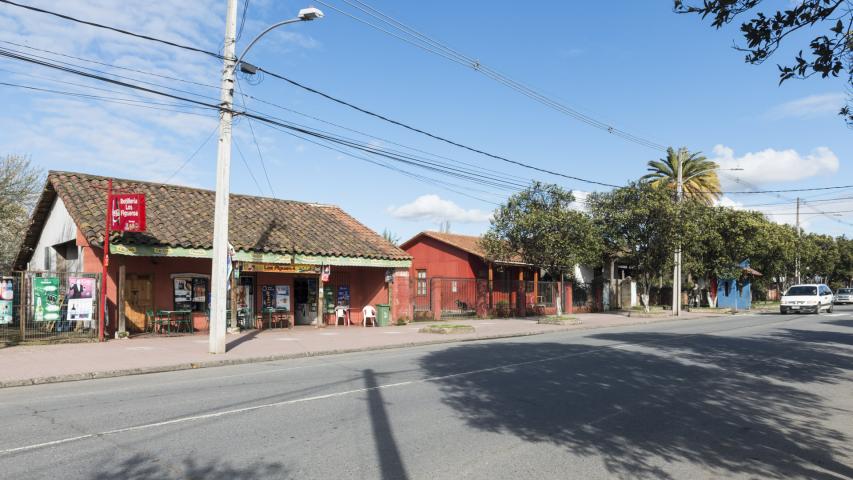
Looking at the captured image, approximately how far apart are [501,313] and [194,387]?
23.6 meters

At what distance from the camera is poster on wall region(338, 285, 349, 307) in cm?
2606

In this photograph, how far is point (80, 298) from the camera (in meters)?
17.2

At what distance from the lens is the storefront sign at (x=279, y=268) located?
21297mm

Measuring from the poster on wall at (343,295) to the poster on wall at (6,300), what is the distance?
1222 centimetres

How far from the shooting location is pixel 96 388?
1041 centimetres

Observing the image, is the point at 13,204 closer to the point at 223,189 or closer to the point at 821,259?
the point at 223,189

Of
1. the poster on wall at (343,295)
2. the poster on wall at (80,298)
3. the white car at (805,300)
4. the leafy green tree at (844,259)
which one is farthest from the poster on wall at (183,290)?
the leafy green tree at (844,259)

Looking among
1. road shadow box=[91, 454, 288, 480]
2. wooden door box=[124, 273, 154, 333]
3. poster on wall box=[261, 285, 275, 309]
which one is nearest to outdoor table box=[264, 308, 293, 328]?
poster on wall box=[261, 285, 275, 309]

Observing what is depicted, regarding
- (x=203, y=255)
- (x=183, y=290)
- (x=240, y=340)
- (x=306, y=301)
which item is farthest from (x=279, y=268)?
(x=240, y=340)

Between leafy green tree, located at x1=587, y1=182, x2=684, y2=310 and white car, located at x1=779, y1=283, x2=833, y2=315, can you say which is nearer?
leafy green tree, located at x1=587, y1=182, x2=684, y2=310

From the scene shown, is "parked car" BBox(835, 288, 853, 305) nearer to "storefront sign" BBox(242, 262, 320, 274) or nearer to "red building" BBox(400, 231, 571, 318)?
"red building" BBox(400, 231, 571, 318)

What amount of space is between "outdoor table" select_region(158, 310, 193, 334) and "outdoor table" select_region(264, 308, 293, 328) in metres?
2.84

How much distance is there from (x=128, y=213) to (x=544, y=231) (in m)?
16.6

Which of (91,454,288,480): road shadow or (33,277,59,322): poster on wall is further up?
(33,277,59,322): poster on wall
